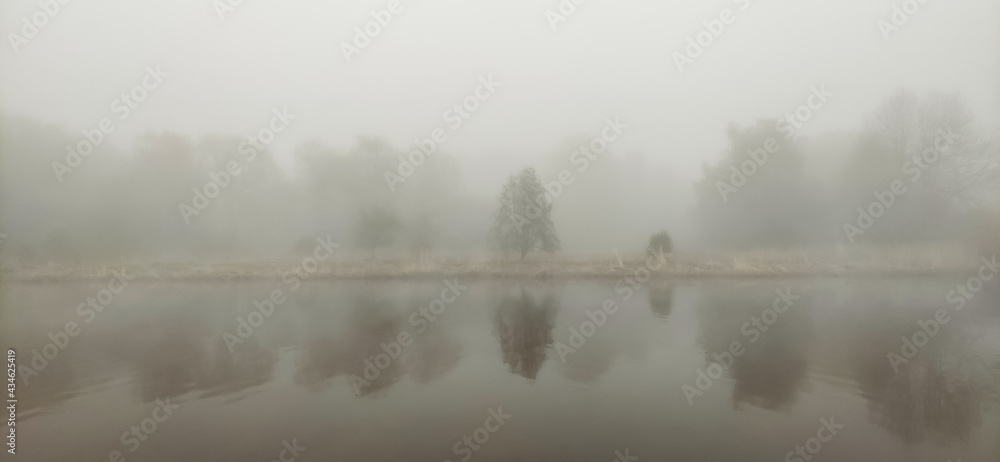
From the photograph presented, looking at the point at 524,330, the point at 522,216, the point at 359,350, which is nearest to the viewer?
the point at 359,350

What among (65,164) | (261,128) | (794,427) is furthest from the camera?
(261,128)

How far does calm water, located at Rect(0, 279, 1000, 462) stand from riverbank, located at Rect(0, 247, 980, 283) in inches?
5.2

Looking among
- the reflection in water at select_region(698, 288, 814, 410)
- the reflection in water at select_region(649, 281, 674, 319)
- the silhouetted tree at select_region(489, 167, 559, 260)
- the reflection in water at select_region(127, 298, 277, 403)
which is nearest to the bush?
the reflection in water at select_region(649, 281, 674, 319)

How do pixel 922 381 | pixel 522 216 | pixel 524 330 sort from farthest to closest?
pixel 522 216
pixel 524 330
pixel 922 381

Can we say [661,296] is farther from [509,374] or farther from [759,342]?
[509,374]

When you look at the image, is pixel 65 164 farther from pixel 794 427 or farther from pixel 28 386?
pixel 794 427

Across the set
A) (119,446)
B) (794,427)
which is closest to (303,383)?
(119,446)

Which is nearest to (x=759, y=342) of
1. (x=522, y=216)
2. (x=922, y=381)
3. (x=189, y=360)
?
(x=922, y=381)

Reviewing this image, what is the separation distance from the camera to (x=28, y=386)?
124 inches

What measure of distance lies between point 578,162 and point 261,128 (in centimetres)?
341

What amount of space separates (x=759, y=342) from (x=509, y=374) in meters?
2.44

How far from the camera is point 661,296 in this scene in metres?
4.14

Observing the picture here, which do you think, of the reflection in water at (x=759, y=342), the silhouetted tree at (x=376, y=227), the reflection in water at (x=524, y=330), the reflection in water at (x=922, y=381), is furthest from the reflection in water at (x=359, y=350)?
the reflection in water at (x=922, y=381)

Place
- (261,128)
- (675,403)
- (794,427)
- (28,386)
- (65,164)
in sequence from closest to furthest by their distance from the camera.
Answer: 1. (794,427)
2. (675,403)
3. (28,386)
4. (65,164)
5. (261,128)
